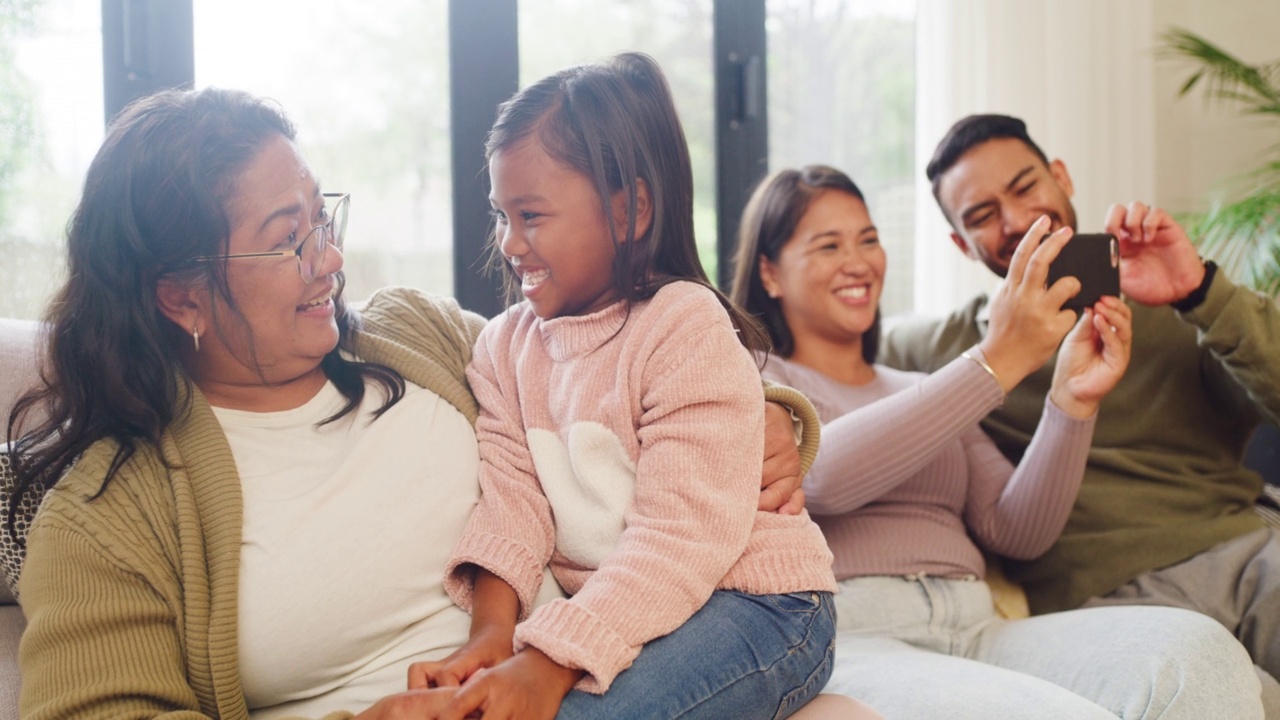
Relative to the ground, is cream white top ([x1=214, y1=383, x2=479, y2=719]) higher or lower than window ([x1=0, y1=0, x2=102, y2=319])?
lower

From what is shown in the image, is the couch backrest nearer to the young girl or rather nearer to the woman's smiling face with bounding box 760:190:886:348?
the young girl

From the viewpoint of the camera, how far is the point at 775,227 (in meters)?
1.94

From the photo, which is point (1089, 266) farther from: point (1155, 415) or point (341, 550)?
point (341, 550)

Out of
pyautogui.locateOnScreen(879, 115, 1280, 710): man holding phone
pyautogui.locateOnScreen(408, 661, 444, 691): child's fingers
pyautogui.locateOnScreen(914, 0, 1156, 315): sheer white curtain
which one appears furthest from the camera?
pyautogui.locateOnScreen(914, 0, 1156, 315): sheer white curtain

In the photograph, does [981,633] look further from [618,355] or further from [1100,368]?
[618,355]

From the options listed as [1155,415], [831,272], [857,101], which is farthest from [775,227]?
[857,101]

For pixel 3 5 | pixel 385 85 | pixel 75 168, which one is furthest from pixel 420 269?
pixel 3 5

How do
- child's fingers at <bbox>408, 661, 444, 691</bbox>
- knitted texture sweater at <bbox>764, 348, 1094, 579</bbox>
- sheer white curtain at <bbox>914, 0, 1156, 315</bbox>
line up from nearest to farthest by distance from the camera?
child's fingers at <bbox>408, 661, 444, 691</bbox> → knitted texture sweater at <bbox>764, 348, 1094, 579</bbox> → sheer white curtain at <bbox>914, 0, 1156, 315</bbox>

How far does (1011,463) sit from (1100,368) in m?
0.30

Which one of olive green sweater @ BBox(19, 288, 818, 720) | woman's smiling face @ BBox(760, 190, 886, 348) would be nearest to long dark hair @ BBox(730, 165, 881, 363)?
woman's smiling face @ BBox(760, 190, 886, 348)

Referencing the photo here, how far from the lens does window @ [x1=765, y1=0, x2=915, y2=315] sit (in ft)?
10.9

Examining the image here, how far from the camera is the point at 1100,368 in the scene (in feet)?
5.55

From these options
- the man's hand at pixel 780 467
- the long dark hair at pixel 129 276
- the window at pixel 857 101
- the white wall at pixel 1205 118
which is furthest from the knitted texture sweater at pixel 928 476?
the white wall at pixel 1205 118

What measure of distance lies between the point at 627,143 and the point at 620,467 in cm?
38
